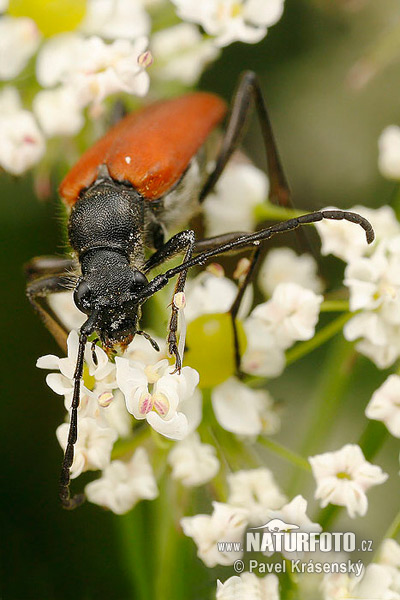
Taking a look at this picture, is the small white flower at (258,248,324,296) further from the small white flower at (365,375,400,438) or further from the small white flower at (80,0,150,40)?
the small white flower at (80,0,150,40)

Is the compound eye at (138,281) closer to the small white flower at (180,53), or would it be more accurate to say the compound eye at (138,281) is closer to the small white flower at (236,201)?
the small white flower at (236,201)

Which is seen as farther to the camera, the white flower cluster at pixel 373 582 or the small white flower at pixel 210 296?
the small white flower at pixel 210 296

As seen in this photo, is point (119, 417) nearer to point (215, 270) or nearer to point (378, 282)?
point (215, 270)

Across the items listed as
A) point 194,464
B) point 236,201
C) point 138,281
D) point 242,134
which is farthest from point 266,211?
point 194,464

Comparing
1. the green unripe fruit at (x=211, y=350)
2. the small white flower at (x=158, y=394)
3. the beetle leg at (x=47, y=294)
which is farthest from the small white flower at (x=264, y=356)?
the beetle leg at (x=47, y=294)

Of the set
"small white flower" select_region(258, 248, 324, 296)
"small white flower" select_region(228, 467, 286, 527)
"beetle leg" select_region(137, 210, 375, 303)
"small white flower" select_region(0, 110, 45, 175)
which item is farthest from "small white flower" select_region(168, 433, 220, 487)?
"small white flower" select_region(0, 110, 45, 175)

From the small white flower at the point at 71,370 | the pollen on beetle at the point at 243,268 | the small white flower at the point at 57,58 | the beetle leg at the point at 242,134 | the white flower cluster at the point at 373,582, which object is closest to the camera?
the white flower cluster at the point at 373,582

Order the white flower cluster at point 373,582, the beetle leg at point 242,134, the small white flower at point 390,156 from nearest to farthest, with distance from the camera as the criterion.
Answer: the white flower cluster at point 373,582
the small white flower at point 390,156
the beetle leg at point 242,134
